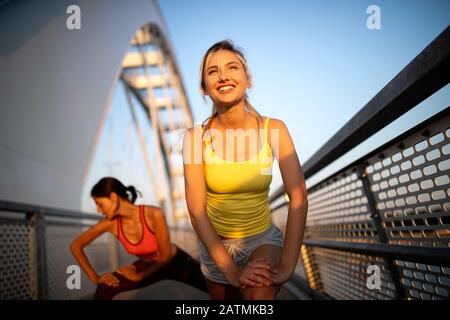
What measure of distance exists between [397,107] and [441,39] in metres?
0.35

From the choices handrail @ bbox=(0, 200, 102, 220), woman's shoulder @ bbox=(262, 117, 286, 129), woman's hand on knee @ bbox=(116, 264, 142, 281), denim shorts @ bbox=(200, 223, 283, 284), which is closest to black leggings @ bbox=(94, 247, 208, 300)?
woman's hand on knee @ bbox=(116, 264, 142, 281)

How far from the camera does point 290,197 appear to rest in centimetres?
145

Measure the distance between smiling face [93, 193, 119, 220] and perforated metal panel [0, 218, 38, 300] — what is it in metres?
0.63

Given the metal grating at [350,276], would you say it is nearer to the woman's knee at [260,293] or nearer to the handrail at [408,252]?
the handrail at [408,252]

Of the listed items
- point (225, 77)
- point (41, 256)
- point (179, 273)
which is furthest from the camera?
point (41, 256)

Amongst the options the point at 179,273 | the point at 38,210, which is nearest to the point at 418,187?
the point at 179,273

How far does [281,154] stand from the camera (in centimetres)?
149

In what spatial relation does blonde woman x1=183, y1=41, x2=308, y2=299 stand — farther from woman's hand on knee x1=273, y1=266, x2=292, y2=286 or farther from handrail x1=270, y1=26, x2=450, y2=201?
handrail x1=270, y1=26, x2=450, y2=201

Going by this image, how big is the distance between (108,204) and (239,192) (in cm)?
181

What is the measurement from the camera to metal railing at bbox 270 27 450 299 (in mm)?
1130

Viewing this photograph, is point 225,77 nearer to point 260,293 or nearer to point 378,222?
point 260,293

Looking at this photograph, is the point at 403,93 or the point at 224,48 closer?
the point at 403,93

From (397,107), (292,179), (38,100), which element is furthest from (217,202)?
(38,100)
